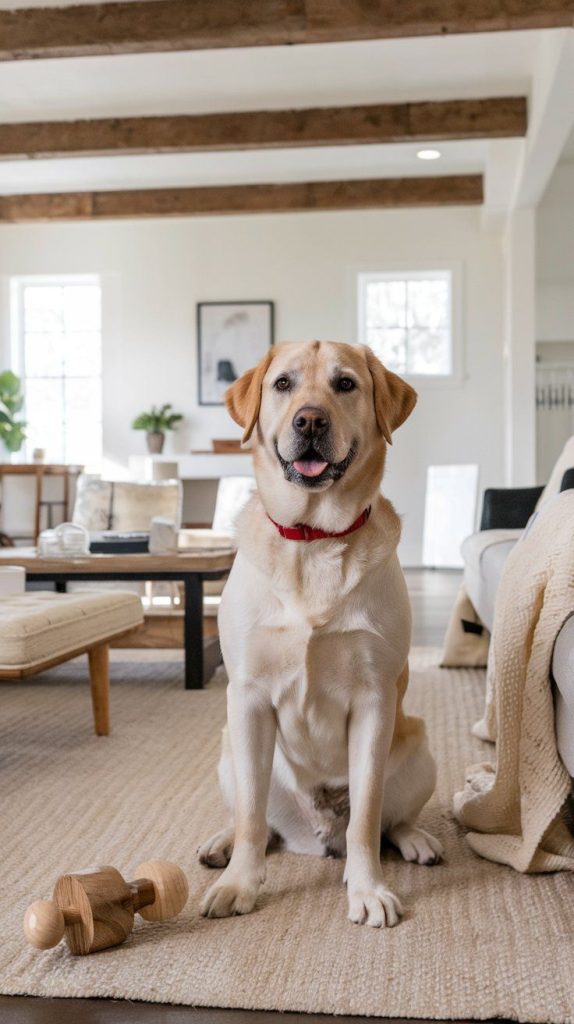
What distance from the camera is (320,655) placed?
1583mm

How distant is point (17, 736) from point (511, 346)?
220 inches

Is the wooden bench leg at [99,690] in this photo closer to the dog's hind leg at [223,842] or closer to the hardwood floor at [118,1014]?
the dog's hind leg at [223,842]

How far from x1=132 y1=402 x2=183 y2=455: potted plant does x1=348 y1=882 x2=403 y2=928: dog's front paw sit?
25.5 ft

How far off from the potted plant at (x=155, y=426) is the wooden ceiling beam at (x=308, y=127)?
2858 millimetres

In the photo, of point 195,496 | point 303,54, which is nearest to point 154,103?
point 303,54

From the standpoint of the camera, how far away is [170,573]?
367 cm

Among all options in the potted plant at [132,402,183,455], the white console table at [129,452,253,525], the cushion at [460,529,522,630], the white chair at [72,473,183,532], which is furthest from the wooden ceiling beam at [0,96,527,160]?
the cushion at [460,529,522,630]

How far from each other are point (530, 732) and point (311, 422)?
2.17 ft

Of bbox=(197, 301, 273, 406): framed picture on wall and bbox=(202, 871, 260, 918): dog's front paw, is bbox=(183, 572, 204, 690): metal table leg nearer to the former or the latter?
bbox=(202, 871, 260, 918): dog's front paw

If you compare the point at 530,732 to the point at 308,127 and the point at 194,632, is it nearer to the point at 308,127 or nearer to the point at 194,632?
the point at 194,632

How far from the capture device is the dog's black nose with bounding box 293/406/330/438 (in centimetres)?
154

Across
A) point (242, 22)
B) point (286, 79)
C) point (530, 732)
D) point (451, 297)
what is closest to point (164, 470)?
point (451, 297)

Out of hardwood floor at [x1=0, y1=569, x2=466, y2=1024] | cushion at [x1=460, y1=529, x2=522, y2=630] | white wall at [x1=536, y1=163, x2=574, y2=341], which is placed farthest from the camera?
white wall at [x1=536, y1=163, x2=574, y2=341]

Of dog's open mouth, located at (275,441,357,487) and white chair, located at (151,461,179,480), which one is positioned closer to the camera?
dog's open mouth, located at (275,441,357,487)
